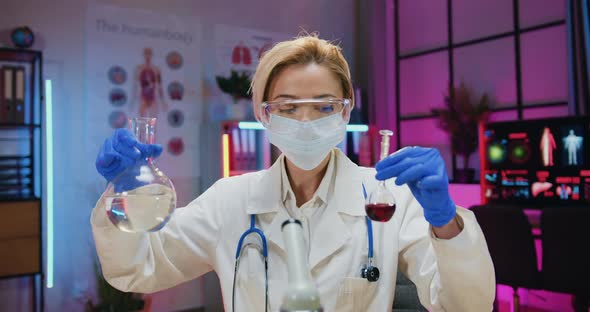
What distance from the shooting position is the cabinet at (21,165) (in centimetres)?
316

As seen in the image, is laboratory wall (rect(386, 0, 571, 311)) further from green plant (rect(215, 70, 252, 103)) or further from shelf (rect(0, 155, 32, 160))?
shelf (rect(0, 155, 32, 160))

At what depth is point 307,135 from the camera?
1.31m

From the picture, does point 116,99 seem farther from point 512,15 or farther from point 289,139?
point 512,15

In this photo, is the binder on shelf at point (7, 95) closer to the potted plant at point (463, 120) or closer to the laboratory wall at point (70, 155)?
the laboratory wall at point (70, 155)

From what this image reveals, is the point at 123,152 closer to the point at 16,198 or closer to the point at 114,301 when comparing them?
the point at 16,198

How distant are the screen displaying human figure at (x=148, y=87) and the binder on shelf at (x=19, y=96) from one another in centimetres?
99

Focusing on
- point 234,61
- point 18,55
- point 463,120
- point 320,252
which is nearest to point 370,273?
point 320,252

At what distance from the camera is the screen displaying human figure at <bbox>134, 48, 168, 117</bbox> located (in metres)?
4.17

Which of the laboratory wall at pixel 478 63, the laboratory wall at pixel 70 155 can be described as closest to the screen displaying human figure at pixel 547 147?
the laboratory wall at pixel 478 63

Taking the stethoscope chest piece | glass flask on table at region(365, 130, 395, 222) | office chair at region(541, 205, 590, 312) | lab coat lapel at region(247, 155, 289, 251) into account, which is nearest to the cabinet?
lab coat lapel at region(247, 155, 289, 251)

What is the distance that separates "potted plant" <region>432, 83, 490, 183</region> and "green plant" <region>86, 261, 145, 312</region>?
3.11 m

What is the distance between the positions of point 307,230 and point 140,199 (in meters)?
0.46

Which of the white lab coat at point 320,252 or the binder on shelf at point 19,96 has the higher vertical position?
the binder on shelf at point 19,96

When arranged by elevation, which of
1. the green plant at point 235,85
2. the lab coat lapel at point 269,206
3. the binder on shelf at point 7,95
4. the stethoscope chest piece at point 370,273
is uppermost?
the green plant at point 235,85
